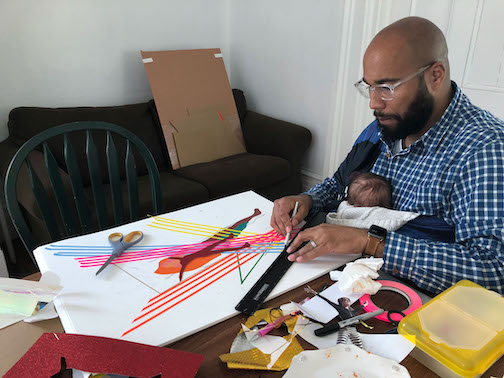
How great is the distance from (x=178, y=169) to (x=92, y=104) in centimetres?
73

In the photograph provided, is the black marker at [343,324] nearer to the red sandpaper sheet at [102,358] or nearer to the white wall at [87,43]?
the red sandpaper sheet at [102,358]

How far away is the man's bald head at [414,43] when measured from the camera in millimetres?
1101

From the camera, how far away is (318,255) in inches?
37.7

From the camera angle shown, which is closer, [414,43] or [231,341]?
[231,341]

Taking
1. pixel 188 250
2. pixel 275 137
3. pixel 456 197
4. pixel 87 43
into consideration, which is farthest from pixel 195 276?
pixel 87 43

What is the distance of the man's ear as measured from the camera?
1.12 meters

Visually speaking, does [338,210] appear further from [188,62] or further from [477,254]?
[188,62]

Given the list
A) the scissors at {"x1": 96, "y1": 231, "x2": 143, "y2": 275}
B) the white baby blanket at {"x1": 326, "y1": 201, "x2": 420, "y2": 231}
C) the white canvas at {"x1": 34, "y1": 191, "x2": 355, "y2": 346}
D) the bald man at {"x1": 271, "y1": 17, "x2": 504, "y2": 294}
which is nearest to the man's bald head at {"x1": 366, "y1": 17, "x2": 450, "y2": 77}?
the bald man at {"x1": 271, "y1": 17, "x2": 504, "y2": 294}

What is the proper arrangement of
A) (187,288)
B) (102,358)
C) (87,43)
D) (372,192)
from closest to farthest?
1. (102,358)
2. (187,288)
3. (372,192)
4. (87,43)

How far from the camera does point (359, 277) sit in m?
0.84

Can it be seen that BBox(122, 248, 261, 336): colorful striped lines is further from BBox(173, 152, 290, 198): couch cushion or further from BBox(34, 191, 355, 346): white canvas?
BBox(173, 152, 290, 198): couch cushion

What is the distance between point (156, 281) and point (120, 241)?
0.65ft

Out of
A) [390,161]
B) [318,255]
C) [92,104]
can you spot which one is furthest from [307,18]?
[318,255]

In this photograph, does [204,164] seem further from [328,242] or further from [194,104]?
[328,242]
